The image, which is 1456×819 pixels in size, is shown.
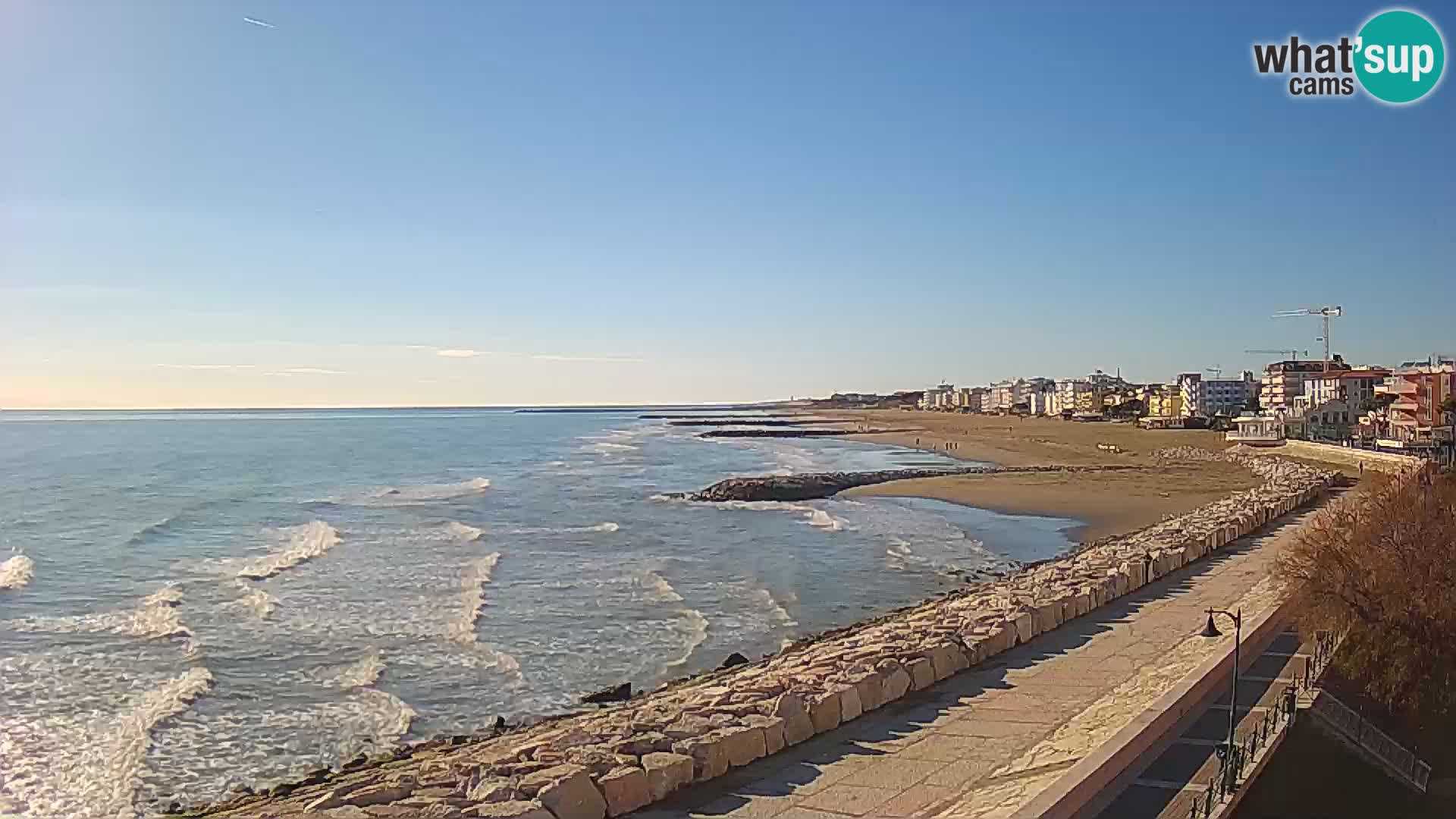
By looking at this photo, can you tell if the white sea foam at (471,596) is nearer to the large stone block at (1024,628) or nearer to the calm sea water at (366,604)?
the calm sea water at (366,604)

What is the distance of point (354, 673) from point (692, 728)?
349 inches

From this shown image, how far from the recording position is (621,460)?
241 feet

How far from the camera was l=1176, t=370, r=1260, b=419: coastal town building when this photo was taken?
124 m

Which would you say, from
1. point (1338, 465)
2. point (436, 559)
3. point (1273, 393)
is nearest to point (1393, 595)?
point (436, 559)

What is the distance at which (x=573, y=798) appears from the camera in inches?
357

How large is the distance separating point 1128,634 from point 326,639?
44.9ft

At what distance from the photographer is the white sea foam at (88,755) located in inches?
503

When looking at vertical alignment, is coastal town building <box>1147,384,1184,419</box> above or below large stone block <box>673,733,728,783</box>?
above

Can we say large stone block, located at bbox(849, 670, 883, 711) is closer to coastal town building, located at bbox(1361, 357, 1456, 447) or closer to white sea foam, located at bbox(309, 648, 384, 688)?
white sea foam, located at bbox(309, 648, 384, 688)

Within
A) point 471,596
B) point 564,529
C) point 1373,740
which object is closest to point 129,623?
point 471,596

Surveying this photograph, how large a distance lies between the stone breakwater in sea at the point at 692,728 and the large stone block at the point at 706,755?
14mm

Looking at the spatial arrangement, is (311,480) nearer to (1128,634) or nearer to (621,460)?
(621,460)

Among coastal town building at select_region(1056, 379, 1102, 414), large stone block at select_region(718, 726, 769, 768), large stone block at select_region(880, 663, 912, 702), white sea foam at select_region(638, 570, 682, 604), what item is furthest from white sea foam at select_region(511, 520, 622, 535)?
coastal town building at select_region(1056, 379, 1102, 414)

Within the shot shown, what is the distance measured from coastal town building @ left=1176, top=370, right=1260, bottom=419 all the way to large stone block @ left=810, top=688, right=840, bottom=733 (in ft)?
389
